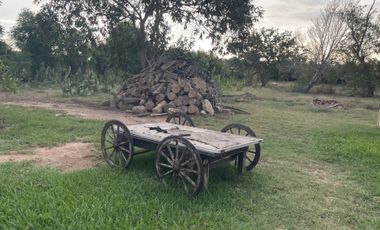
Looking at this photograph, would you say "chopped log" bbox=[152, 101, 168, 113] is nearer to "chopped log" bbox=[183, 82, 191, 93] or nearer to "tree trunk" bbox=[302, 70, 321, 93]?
"chopped log" bbox=[183, 82, 191, 93]

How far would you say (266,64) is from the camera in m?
29.0

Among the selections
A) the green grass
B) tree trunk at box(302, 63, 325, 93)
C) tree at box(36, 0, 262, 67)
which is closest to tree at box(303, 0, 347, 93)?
tree trunk at box(302, 63, 325, 93)

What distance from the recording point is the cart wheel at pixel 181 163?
11.8 ft

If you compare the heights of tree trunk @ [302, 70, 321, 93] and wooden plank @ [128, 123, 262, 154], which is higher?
tree trunk @ [302, 70, 321, 93]

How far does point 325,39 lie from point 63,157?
2369 cm

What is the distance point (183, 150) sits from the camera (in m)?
3.76

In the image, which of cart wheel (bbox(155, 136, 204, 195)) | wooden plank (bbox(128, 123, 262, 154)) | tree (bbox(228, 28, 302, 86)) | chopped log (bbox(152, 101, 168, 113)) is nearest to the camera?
cart wheel (bbox(155, 136, 204, 195))

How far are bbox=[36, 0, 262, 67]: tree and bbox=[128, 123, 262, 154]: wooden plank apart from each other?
30.8 ft

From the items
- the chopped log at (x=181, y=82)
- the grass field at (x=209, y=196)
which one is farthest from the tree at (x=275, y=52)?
the grass field at (x=209, y=196)

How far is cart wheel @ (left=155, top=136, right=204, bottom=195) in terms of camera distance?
3.59m

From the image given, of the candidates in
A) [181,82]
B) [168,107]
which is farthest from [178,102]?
[181,82]

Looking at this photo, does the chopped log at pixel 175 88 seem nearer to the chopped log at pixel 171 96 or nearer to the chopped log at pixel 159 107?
the chopped log at pixel 171 96

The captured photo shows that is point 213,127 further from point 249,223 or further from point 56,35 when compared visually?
point 56,35

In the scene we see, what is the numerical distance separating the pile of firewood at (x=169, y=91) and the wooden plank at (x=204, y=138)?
18.5ft
